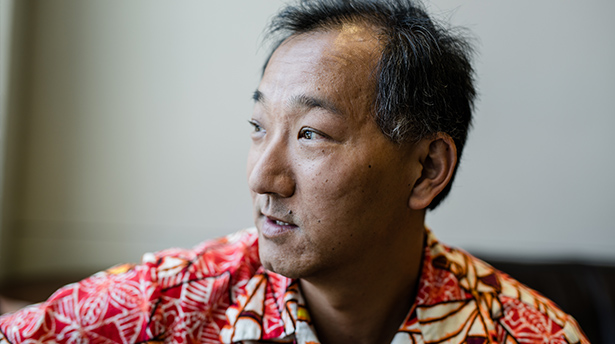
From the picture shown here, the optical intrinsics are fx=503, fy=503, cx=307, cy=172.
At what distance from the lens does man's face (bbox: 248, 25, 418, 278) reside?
1.09m

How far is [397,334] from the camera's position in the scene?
1.23 meters

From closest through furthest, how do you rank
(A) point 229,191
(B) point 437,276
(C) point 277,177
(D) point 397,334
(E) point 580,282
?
1. (C) point 277,177
2. (D) point 397,334
3. (B) point 437,276
4. (E) point 580,282
5. (A) point 229,191

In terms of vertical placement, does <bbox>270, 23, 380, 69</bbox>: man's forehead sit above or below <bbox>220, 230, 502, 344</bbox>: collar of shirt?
above

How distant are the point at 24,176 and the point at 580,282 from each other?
2689 millimetres

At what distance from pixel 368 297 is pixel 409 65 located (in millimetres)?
571

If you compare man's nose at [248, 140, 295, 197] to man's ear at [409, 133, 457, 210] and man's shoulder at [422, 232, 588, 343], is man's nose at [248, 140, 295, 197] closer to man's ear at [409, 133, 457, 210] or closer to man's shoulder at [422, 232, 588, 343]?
man's ear at [409, 133, 457, 210]

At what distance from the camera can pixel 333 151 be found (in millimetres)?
1085

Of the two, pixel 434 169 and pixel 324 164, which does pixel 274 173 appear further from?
pixel 434 169

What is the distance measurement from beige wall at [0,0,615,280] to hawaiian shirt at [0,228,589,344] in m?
1.10

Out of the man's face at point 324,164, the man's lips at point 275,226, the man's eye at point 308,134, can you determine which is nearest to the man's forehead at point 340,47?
the man's face at point 324,164

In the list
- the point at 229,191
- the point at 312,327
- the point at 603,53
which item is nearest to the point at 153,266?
the point at 312,327

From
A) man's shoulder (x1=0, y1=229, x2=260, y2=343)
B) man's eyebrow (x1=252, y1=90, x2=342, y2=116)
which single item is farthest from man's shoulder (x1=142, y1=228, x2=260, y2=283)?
man's eyebrow (x1=252, y1=90, x2=342, y2=116)

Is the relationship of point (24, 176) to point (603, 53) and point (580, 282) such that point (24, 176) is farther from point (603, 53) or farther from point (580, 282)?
point (603, 53)

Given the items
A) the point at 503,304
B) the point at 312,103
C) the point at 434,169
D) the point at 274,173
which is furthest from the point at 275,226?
the point at 503,304
